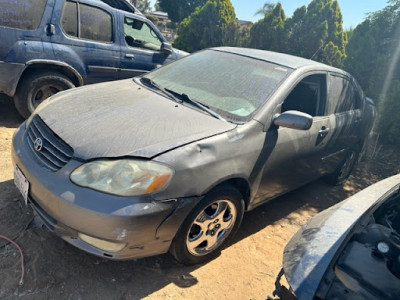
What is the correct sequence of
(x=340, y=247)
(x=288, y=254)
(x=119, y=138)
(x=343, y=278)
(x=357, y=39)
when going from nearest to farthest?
(x=343, y=278) → (x=340, y=247) → (x=288, y=254) → (x=119, y=138) → (x=357, y=39)

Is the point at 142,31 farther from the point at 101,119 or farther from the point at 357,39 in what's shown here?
the point at 357,39

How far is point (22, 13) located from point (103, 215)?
3.46 meters

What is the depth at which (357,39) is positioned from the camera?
7684mm

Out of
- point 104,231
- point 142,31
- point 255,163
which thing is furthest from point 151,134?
point 142,31

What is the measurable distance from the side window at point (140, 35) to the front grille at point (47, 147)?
3.22 m

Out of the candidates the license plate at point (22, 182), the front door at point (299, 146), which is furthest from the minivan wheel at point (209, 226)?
the license plate at point (22, 182)

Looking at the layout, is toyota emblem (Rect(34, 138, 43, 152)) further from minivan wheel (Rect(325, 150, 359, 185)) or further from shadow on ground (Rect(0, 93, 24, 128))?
minivan wheel (Rect(325, 150, 359, 185))

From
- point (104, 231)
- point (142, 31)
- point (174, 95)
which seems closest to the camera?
point (104, 231)

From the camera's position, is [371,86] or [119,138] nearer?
[119,138]

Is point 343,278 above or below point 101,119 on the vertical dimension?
below

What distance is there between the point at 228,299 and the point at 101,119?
1659 millimetres

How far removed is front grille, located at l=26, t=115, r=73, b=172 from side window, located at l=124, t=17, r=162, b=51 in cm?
322

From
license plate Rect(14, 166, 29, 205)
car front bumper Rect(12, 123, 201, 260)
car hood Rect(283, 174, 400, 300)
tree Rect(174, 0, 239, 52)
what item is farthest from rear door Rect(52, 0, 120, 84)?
tree Rect(174, 0, 239, 52)

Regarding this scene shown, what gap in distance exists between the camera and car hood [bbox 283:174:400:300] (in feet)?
5.15
